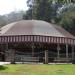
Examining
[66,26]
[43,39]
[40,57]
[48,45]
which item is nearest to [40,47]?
[48,45]

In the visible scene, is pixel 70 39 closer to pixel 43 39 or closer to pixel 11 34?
pixel 43 39

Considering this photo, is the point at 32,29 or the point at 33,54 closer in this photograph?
the point at 33,54

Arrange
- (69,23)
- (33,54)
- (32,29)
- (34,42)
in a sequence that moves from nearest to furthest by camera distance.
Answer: (33,54) → (34,42) → (32,29) → (69,23)

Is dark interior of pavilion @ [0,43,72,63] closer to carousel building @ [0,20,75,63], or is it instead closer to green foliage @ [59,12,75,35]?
carousel building @ [0,20,75,63]

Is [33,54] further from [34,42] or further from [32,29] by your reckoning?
[32,29]

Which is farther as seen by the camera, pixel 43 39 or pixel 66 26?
pixel 66 26

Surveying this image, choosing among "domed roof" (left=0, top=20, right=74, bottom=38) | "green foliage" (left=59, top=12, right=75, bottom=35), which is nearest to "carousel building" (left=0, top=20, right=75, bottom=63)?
"domed roof" (left=0, top=20, right=74, bottom=38)

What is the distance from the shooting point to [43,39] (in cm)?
4181

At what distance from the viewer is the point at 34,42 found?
42.0 m

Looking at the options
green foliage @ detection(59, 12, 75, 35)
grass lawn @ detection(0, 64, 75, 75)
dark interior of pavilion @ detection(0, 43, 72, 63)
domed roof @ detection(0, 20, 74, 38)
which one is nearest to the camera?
grass lawn @ detection(0, 64, 75, 75)

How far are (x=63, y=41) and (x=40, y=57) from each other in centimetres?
785

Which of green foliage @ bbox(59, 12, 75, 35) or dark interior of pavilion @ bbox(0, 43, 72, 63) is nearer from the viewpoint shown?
dark interior of pavilion @ bbox(0, 43, 72, 63)

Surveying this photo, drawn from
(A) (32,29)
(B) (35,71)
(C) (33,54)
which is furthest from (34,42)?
(B) (35,71)

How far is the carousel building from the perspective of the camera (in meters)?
35.8
